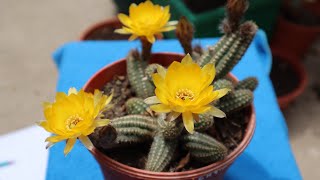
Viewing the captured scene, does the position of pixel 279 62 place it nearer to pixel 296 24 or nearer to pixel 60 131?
pixel 296 24

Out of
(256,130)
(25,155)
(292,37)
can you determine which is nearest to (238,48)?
(256,130)

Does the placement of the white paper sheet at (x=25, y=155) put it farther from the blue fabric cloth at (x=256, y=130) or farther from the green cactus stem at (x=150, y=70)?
the green cactus stem at (x=150, y=70)

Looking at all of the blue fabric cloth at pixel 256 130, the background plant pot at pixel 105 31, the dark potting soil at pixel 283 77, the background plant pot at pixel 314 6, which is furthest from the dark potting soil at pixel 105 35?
the background plant pot at pixel 314 6

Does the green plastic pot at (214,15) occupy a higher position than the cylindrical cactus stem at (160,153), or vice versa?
the cylindrical cactus stem at (160,153)

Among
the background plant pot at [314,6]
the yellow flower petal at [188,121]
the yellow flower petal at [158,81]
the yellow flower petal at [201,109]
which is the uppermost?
the yellow flower petal at [158,81]

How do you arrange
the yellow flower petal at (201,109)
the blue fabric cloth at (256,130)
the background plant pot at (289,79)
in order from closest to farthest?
the yellow flower petal at (201,109)
the blue fabric cloth at (256,130)
the background plant pot at (289,79)

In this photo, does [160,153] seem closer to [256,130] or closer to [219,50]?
[219,50]

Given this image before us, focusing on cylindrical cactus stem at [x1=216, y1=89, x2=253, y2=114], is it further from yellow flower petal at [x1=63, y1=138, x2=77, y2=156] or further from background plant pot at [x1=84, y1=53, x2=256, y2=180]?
yellow flower petal at [x1=63, y1=138, x2=77, y2=156]
